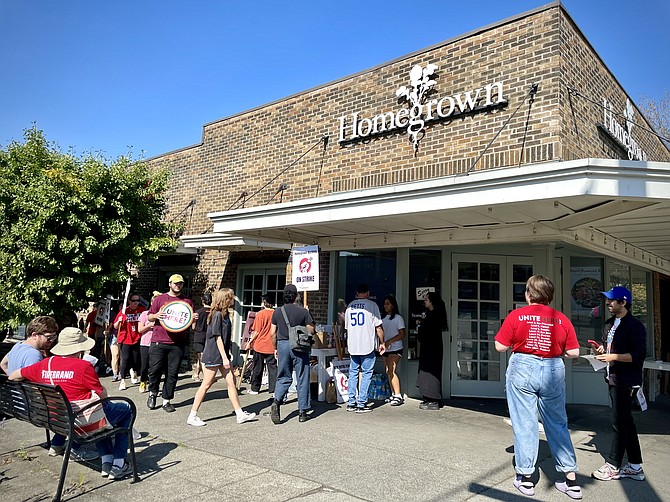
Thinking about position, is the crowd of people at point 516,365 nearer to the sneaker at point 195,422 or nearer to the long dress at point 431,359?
the sneaker at point 195,422

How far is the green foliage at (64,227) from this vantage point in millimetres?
9383

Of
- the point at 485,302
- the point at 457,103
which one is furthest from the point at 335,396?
the point at 457,103

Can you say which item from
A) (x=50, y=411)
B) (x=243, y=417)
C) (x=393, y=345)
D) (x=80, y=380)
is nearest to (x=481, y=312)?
(x=393, y=345)

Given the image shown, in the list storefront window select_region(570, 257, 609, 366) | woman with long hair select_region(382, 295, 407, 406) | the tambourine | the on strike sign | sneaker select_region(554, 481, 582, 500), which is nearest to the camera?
sneaker select_region(554, 481, 582, 500)

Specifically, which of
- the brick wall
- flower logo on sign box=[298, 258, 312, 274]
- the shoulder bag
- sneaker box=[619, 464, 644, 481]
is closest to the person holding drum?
the shoulder bag

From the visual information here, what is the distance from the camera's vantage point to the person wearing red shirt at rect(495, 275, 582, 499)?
426cm

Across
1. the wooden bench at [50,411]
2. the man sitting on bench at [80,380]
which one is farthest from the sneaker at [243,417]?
the wooden bench at [50,411]

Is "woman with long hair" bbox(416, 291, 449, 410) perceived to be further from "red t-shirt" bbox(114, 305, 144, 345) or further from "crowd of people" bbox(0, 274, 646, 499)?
"red t-shirt" bbox(114, 305, 144, 345)

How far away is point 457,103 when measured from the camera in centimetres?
809

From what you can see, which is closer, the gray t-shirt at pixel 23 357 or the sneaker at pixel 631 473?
the sneaker at pixel 631 473

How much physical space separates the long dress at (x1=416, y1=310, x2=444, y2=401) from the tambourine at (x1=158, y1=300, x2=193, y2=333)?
349cm

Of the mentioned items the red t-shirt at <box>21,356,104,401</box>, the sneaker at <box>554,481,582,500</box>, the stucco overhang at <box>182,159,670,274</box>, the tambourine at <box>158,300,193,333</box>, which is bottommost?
the sneaker at <box>554,481,582,500</box>

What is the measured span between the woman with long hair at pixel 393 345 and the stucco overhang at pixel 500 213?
118 cm

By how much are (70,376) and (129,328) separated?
194 inches
